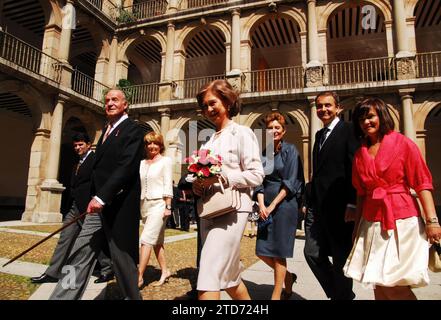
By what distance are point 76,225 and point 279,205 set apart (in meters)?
2.45

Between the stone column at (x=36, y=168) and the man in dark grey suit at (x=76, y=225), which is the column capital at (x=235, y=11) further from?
the man in dark grey suit at (x=76, y=225)

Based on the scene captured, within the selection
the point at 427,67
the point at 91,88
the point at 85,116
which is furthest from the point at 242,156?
the point at 91,88

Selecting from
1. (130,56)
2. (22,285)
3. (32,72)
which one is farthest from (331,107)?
(130,56)

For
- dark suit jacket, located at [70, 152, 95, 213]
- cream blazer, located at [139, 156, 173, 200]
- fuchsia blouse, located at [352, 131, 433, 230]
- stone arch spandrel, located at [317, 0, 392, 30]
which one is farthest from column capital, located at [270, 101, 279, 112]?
fuchsia blouse, located at [352, 131, 433, 230]

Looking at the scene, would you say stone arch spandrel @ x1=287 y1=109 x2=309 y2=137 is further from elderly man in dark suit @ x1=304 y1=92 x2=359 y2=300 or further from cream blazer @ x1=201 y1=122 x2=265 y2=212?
cream blazer @ x1=201 y1=122 x2=265 y2=212

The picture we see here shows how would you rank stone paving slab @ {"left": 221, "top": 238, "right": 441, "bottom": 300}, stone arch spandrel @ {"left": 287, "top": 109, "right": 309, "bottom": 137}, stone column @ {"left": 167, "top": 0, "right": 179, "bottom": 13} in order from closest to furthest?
1. stone paving slab @ {"left": 221, "top": 238, "right": 441, "bottom": 300}
2. stone arch spandrel @ {"left": 287, "top": 109, "right": 309, "bottom": 137}
3. stone column @ {"left": 167, "top": 0, "right": 179, "bottom": 13}

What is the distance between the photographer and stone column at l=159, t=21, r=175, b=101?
15250 mm

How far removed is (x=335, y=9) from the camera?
13.3m

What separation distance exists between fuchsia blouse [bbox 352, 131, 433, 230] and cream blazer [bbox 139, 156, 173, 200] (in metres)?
2.38

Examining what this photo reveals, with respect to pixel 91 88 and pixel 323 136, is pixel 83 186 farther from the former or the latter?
pixel 91 88

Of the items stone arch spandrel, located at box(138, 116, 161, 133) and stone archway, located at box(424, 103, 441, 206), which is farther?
stone arch spandrel, located at box(138, 116, 161, 133)

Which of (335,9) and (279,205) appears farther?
(335,9)

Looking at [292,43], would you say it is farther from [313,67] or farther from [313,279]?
[313,279]

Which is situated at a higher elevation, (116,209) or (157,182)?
(157,182)
